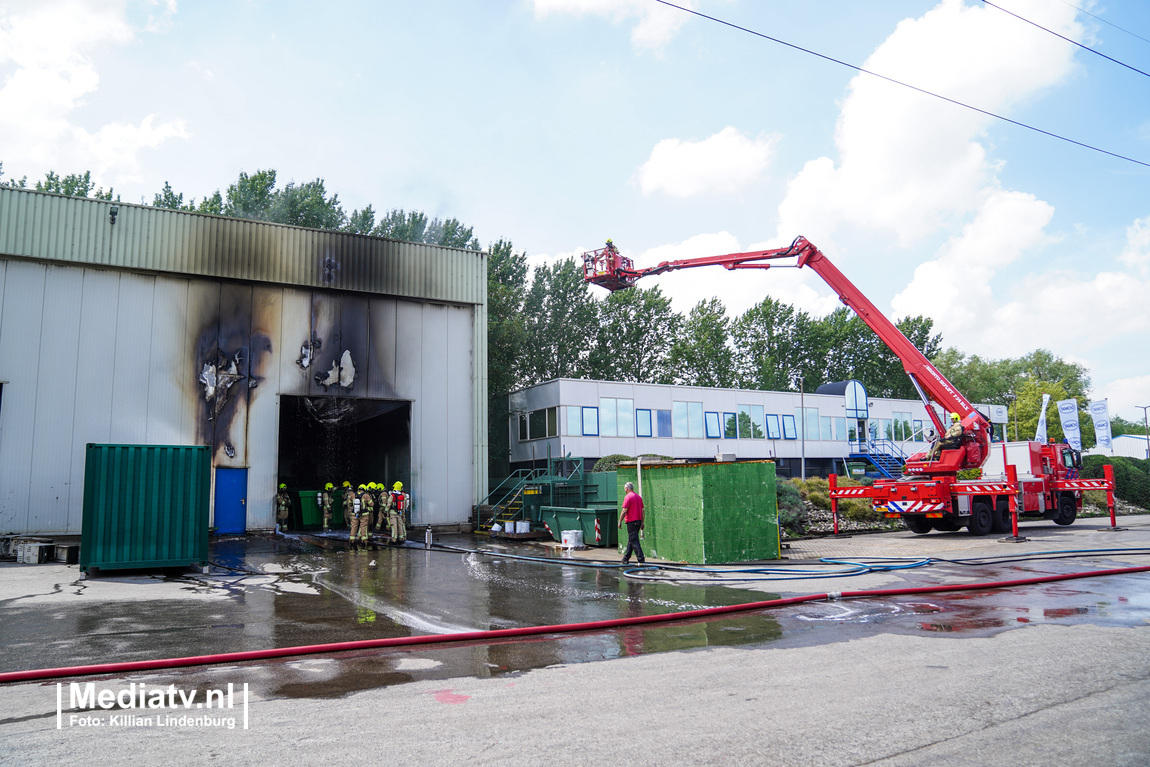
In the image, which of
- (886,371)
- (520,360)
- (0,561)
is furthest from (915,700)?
(886,371)

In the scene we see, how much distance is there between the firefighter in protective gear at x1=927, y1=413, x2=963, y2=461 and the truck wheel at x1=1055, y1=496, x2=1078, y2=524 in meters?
6.46

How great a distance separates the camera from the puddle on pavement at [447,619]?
7.02 m

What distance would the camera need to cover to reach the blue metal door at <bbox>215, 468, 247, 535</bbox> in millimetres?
24266

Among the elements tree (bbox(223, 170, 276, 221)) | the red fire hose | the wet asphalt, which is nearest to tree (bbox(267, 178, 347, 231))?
tree (bbox(223, 170, 276, 221))

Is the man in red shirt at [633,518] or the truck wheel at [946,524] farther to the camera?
the truck wheel at [946,524]

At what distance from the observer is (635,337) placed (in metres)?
58.3

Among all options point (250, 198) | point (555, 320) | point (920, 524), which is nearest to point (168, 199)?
point (250, 198)

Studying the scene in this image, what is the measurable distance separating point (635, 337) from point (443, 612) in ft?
161

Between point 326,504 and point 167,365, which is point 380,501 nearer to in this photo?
point 326,504

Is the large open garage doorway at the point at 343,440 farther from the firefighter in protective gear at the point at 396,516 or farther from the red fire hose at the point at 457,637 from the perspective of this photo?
the red fire hose at the point at 457,637

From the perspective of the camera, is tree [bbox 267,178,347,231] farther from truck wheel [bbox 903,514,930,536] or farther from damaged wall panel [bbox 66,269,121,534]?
truck wheel [bbox 903,514,930,536]

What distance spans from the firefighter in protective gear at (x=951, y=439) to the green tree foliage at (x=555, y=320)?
34600 millimetres

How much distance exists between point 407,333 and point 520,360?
967 inches
